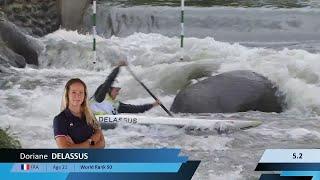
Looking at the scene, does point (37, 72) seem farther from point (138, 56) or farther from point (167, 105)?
point (167, 105)

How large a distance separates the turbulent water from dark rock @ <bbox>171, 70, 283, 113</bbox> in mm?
181

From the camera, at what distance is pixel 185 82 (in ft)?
28.7

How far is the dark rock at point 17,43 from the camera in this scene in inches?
431

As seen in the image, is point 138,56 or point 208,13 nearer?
point 138,56

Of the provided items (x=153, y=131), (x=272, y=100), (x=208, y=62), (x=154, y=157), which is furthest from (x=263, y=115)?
(x=154, y=157)

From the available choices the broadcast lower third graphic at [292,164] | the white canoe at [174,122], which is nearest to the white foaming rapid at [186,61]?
the white canoe at [174,122]

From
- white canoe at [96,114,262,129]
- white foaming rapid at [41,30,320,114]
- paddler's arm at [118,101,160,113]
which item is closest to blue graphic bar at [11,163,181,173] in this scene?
white canoe at [96,114,262,129]

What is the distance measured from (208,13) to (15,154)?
11.8m

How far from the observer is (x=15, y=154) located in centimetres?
325

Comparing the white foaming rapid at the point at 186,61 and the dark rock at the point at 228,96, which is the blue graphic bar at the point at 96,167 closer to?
the dark rock at the point at 228,96

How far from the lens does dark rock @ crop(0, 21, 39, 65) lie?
11.0m

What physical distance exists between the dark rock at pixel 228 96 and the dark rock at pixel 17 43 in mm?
4543

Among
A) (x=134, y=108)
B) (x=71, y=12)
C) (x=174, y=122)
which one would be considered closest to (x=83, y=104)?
(x=134, y=108)

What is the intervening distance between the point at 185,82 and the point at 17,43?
3.97 metres
